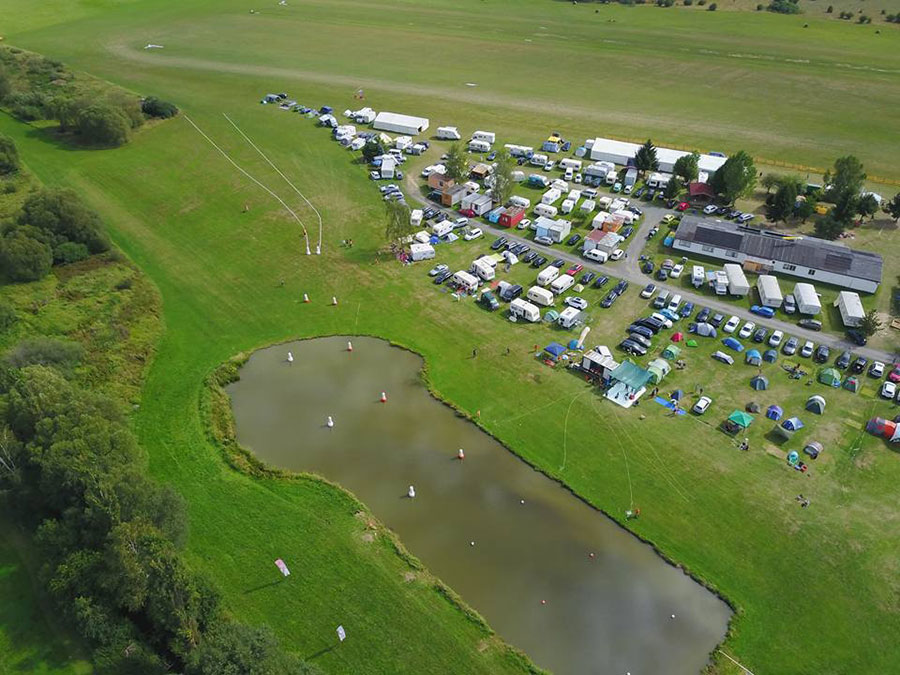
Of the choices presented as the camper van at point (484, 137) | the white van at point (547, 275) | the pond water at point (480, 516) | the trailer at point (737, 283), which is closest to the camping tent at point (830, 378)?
the trailer at point (737, 283)

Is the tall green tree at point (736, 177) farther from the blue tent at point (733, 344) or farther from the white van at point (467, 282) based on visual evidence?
the white van at point (467, 282)

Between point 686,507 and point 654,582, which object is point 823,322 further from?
point 654,582

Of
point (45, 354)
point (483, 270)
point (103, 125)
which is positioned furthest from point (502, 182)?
point (103, 125)

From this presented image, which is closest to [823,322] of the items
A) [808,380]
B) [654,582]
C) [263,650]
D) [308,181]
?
[808,380]

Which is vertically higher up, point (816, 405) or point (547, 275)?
point (547, 275)

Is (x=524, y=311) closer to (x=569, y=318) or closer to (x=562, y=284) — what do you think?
(x=569, y=318)

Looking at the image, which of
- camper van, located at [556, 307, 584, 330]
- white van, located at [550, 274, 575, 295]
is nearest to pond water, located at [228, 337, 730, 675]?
camper van, located at [556, 307, 584, 330]
